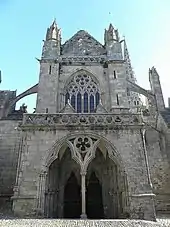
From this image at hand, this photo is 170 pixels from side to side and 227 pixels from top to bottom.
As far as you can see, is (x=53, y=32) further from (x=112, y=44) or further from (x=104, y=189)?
(x=104, y=189)

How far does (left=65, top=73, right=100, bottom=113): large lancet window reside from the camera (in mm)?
18188

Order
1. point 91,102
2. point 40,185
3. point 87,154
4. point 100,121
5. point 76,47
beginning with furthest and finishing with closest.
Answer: point 76,47 → point 91,102 → point 100,121 → point 87,154 → point 40,185

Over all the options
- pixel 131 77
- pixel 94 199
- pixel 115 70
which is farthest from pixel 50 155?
pixel 131 77

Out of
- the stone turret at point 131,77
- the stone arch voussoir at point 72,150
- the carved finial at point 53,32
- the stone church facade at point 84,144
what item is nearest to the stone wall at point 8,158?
the stone church facade at point 84,144

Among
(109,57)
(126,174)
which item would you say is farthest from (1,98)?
(126,174)

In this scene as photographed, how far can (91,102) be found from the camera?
1841cm

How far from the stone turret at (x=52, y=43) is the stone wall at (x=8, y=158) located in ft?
22.8

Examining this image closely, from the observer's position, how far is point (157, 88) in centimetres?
1964

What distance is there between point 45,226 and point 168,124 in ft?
40.1

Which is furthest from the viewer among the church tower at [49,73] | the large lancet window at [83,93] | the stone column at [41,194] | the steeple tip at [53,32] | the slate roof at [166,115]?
the steeple tip at [53,32]

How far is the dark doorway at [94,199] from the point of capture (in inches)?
531

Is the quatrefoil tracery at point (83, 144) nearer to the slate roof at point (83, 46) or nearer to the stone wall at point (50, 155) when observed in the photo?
the stone wall at point (50, 155)

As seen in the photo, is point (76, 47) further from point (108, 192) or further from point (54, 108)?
point (108, 192)

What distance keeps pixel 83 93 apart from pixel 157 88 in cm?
644
